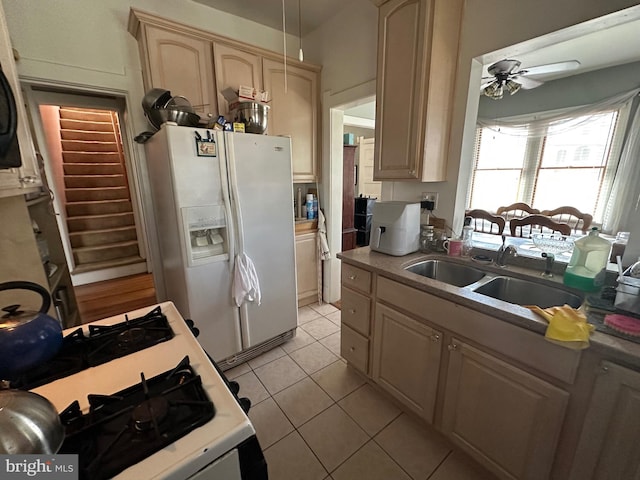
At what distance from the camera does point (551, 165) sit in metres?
3.69

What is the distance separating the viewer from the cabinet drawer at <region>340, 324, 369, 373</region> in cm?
177

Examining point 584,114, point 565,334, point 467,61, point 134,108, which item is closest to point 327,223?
point 467,61

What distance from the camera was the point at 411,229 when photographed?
1.75 metres

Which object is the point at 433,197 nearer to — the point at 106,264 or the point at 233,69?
the point at 233,69

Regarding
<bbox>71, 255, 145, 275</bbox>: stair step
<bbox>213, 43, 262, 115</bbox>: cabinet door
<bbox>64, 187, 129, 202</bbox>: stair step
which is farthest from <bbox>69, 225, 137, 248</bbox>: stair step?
<bbox>213, 43, 262, 115</bbox>: cabinet door

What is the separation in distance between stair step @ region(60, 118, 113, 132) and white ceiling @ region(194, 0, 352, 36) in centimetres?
310

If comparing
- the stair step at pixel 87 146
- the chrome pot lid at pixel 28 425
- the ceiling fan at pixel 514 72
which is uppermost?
the ceiling fan at pixel 514 72

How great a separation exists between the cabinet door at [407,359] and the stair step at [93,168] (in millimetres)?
4399

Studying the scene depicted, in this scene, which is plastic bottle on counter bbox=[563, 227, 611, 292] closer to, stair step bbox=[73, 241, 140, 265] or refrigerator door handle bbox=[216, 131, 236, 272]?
refrigerator door handle bbox=[216, 131, 236, 272]

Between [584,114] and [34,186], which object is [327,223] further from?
[584,114]

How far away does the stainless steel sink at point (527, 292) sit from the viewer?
1.28 meters

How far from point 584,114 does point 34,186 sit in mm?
5223

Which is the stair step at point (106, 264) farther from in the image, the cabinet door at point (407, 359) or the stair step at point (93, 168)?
the cabinet door at point (407, 359)

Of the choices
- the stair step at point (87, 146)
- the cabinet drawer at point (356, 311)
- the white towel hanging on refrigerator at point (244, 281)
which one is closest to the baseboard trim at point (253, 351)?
the white towel hanging on refrigerator at point (244, 281)
